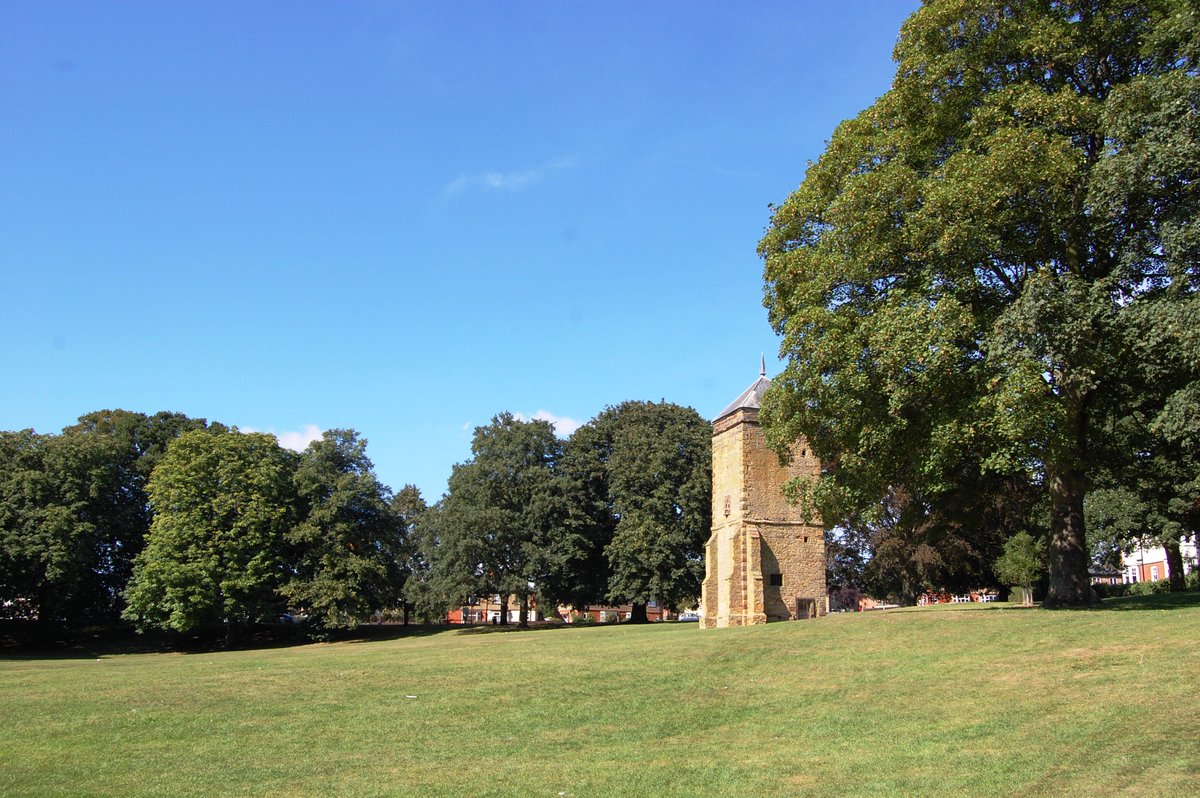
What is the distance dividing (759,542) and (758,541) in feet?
0.23

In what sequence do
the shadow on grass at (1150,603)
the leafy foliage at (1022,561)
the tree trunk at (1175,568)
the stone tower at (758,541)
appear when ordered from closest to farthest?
the shadow on grass at (1150,603) → the stone tower at (758,541) → the tree trunk at (1175,568) → the leafy foliage at (1022,561)

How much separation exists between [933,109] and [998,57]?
1790 millimetres

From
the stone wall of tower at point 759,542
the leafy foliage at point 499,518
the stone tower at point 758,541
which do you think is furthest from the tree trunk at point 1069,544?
the leafy foliage at point 499,518

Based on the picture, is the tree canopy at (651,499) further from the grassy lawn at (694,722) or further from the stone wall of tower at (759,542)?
the grassy lawn at (694,722)

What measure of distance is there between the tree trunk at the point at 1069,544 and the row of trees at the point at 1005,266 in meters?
0.05

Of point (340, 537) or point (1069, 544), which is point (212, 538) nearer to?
point (340, 537)

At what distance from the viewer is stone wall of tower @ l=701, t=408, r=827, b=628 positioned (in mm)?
34156

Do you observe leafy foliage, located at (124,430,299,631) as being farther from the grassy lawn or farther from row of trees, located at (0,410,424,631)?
the grassy lawn

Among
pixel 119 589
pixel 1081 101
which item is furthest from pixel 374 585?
pixel 1081 101

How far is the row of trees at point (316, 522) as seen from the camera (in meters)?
44.4

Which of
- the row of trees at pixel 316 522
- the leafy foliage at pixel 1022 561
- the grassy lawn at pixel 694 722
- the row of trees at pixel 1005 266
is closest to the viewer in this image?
the grassy lawn at pixel 694 722

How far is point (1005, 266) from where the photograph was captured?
21250 mm

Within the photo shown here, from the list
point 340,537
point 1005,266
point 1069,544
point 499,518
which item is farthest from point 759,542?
point 340,537

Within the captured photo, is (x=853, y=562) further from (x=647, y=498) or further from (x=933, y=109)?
(x=933, y=109)
